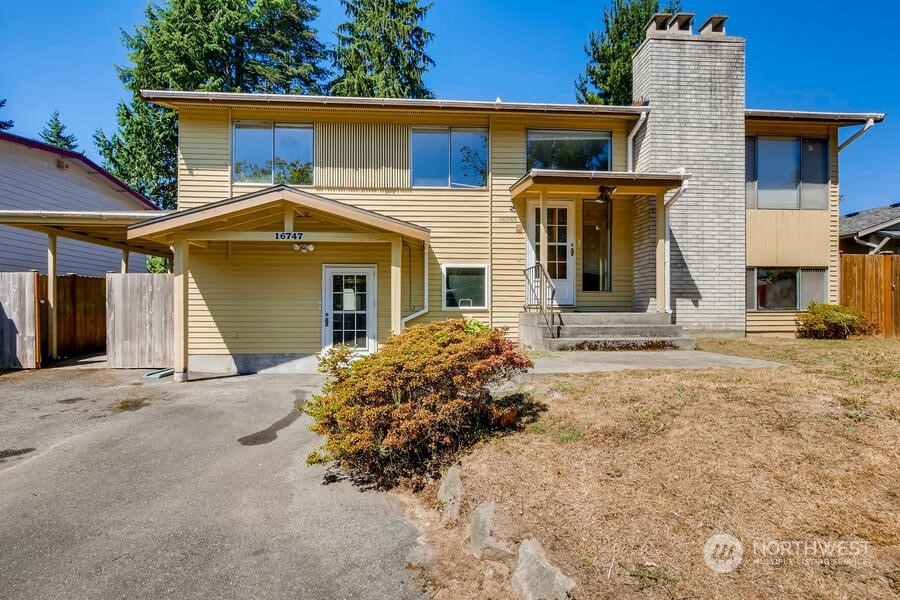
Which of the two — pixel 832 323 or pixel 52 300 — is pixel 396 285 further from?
pixel 832 323

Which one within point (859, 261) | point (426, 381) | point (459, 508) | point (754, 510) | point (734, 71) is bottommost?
point (459, 508)

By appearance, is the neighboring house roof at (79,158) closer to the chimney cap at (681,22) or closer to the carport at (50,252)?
the carport at (50,252)

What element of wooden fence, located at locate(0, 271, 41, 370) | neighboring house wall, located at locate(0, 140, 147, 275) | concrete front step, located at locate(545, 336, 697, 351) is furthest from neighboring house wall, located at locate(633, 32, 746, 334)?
neighboring house wall, located at locate(0, 140, 147, 275)

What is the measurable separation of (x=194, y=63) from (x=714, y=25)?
22.0 meters

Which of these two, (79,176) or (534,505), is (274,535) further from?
(79,176)

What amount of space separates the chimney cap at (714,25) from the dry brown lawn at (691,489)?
9116mm

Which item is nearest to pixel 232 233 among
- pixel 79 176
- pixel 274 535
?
pixel 274 535

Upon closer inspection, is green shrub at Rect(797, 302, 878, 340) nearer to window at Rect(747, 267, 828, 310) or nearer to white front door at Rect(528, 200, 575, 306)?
window at Rect(747, 267, 828, 310)

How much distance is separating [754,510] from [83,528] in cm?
488

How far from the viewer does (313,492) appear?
3.88 metres

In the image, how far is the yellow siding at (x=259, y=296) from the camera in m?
9.02

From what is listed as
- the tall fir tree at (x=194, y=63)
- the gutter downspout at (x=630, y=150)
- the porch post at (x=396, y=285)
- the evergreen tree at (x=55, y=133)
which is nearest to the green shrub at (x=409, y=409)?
the porch post at (x=396, y=285)

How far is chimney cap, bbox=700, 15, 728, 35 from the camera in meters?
9.77

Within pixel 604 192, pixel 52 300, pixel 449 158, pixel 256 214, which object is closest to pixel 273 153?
pixel 256 214
